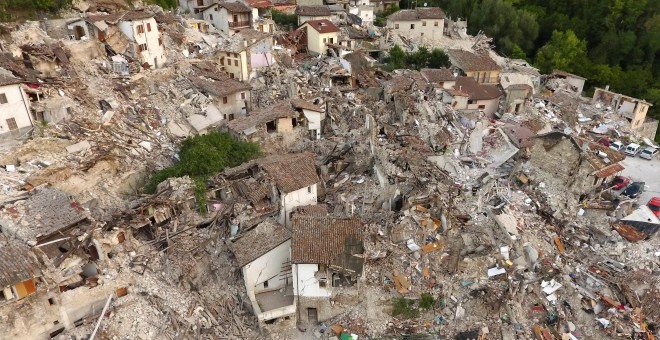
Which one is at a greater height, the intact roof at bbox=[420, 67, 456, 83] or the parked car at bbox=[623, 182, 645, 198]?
the intact roof at bbox=[420, 67, 456, 83]

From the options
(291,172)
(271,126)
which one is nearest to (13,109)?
(271,126)

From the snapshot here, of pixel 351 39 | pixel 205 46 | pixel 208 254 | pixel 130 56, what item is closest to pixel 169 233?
pixel 208 254

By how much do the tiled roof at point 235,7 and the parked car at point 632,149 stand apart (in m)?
32.4

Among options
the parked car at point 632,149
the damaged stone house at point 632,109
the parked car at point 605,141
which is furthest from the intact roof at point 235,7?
the parked car at point 632,149

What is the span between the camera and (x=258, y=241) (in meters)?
20.8

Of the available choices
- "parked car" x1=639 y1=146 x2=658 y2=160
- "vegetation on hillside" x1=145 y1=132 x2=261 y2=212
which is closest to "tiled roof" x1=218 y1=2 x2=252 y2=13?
"vegetation on hillside" x1=145 y1=132 x2=261 y2=212

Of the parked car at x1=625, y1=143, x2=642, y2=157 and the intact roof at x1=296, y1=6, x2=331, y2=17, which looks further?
the intact roof at x1=296, y1=6, x2=331, y2=17

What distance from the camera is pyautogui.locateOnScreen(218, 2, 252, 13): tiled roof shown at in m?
41.2

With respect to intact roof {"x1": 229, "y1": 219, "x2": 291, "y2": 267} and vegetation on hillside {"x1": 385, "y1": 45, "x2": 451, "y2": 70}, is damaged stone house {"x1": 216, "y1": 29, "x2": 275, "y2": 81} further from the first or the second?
intact roof {"x1": 229, "y1": 219, "x2": 291, "y2": 267}

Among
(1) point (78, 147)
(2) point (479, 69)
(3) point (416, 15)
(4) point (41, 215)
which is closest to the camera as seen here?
(4) point (41, 215)

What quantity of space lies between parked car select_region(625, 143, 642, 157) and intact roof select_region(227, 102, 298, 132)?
24.0 metres

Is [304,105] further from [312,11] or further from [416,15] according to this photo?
[416,15]

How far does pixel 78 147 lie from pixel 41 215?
5.96 metres

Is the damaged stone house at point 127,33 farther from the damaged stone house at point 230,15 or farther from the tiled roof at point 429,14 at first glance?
the tiled roof at point 429,14
